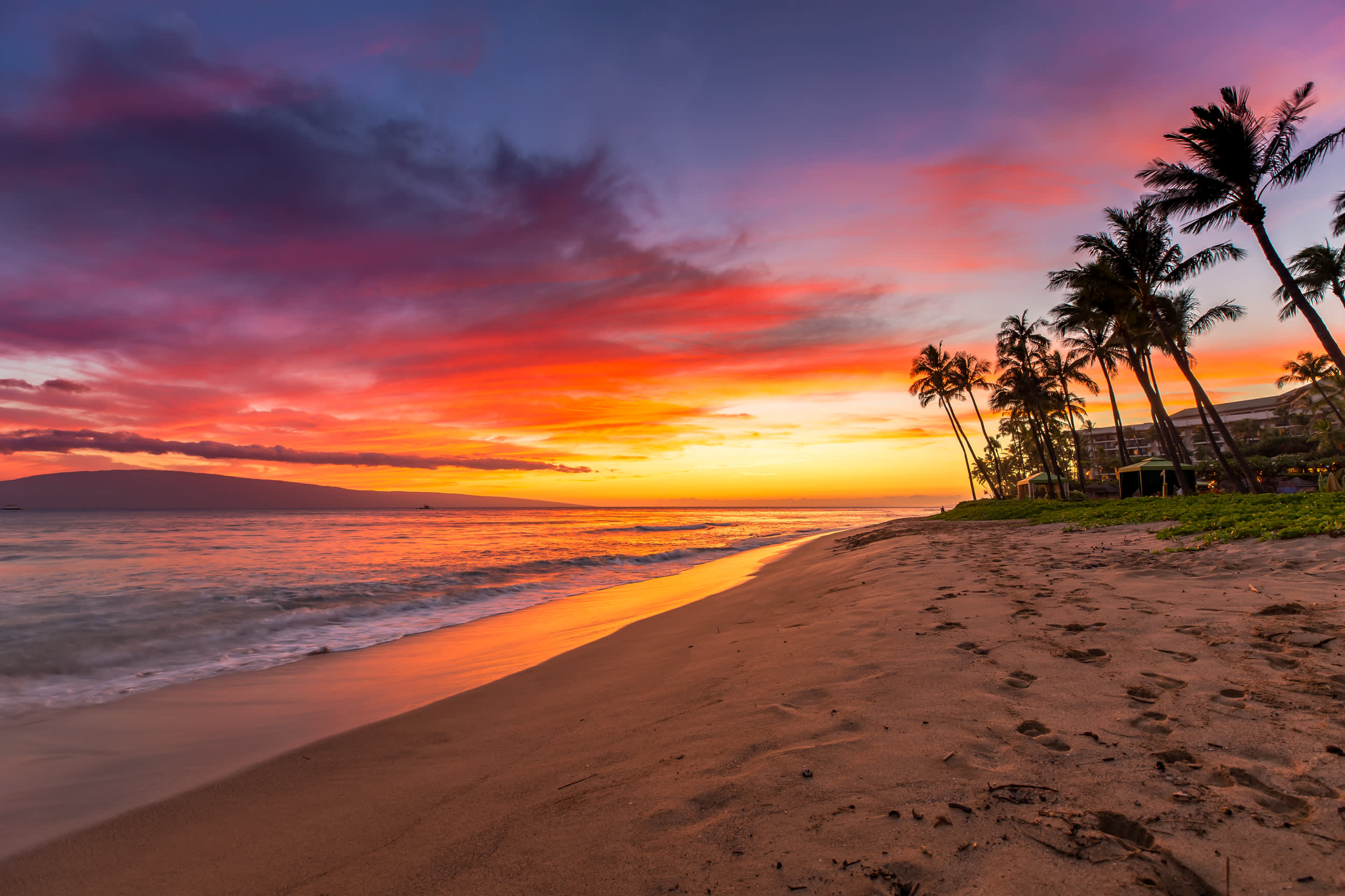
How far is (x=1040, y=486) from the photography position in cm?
4338

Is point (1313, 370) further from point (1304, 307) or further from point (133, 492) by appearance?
point (133, 492)

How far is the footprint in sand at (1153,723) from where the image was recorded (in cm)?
286

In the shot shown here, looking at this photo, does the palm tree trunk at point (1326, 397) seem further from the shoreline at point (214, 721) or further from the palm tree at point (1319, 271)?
the shoreline at point (214, 721)

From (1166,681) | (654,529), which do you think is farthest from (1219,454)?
(654,529)

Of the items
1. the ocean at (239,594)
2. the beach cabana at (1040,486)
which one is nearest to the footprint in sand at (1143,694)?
the ocean at (239,594)

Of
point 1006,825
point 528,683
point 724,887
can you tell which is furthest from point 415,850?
point 528,683

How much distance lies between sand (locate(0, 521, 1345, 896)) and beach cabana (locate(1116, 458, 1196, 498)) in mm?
33772

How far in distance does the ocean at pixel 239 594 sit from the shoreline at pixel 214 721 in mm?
754

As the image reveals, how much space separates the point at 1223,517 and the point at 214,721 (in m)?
14.3

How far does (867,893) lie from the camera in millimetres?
1910

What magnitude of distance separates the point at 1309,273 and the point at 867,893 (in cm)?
5432

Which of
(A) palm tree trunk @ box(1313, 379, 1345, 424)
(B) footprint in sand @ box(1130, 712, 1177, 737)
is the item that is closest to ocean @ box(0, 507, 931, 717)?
(B) footprint in sand @ box(1130, 712, 1177, 737)

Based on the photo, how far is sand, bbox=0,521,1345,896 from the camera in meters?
2.07

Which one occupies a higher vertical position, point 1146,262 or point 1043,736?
point 1146,262
